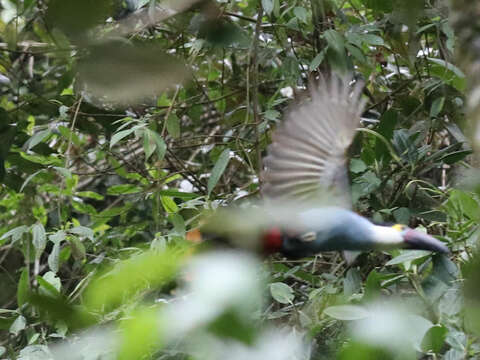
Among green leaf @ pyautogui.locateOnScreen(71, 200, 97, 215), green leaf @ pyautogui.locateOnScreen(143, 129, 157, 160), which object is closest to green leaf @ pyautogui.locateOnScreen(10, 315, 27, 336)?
green leaf @ pyautogui.locateOnScreen(143, 129, 157, 160)

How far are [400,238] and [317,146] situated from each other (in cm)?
32

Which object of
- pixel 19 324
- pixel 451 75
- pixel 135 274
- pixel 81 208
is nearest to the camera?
pixel 135 274

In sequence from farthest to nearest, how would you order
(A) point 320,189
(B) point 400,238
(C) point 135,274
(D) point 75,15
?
1. (A) point 320,189
2. (B) point 400,238
3. (D) point 75,15
4. (C) point 135,274

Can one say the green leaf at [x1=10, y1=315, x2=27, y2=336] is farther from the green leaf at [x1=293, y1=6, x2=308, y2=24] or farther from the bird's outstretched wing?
the green leaf at [x1=293, y1=6, x2=308, y2=24]

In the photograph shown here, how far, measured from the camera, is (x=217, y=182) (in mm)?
2084

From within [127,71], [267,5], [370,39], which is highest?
[127,71]

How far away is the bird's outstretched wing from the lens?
1178mm

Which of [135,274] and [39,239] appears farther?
[39,239]

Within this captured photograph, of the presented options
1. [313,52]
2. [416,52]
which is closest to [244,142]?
[313,52]

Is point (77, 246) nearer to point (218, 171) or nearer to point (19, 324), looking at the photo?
point (19, 324)

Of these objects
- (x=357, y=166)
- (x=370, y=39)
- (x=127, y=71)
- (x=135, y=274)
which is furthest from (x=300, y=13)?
(x=135, y=274)

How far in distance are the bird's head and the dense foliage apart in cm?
8

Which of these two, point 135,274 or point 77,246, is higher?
point 135,274

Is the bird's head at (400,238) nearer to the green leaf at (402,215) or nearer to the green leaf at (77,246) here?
the green leaf at (402,215)
